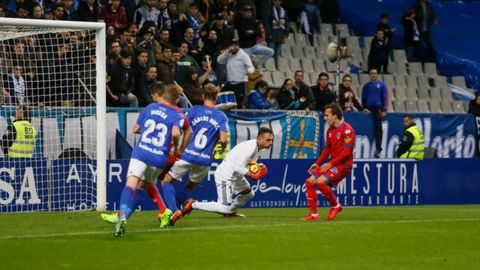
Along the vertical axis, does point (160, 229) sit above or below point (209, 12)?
below

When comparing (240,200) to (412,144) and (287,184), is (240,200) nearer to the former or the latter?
(287,184)

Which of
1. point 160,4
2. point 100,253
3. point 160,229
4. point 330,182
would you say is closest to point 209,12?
point 160,4

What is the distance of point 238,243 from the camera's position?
45.1 feet

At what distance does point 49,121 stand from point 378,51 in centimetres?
1285

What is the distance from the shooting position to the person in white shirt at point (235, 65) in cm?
2534

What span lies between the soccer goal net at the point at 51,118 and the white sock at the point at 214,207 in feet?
8.95

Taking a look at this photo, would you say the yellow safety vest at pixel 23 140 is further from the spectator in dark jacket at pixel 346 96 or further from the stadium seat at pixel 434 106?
the stadium seat at pixel 434 106

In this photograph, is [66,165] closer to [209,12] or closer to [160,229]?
→ [160,229]

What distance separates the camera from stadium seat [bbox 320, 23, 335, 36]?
32094 mm

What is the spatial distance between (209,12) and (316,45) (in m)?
4.69

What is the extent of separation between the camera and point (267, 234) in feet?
48.4

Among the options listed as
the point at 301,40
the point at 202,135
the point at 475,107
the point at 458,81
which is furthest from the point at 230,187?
the point at 458,81

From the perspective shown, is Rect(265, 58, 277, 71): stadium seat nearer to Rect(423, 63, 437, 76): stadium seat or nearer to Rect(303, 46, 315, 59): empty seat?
Rect(303, 46, 315, 59): empty seat

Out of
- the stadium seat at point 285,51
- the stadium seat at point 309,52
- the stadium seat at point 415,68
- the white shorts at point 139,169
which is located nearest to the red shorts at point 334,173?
the white shorts at point 139,169
